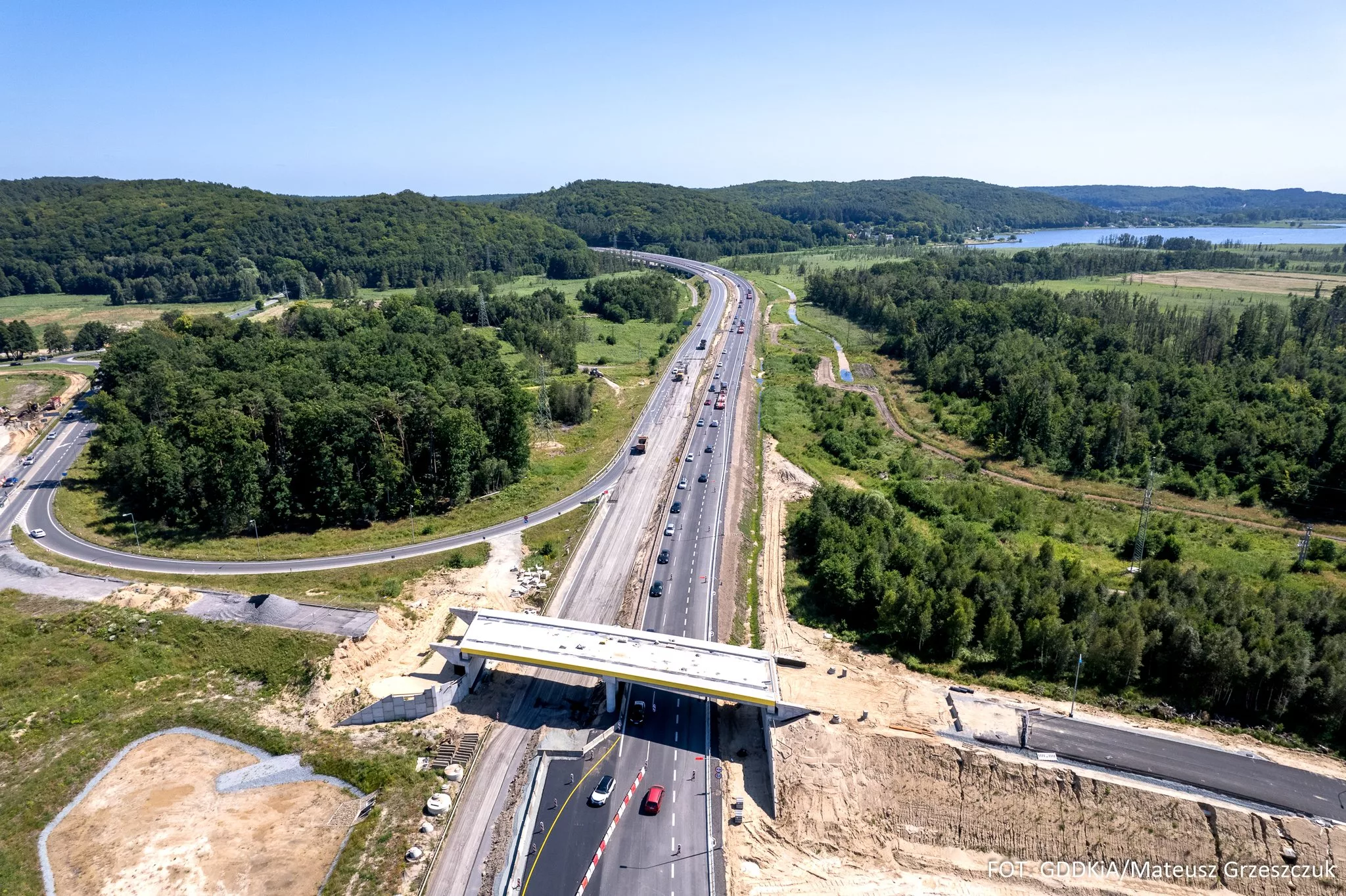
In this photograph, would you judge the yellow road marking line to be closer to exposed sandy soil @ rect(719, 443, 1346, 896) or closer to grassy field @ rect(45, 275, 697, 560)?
exposed sandy soil @ rect(719, 443, 1346, 896)

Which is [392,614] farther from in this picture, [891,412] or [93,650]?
[891,412]

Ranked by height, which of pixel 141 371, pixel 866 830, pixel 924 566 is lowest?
pixel 866 830

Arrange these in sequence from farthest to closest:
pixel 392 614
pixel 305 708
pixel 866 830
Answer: pixel 392 614 < pixel 305 708 < pixel 866 830

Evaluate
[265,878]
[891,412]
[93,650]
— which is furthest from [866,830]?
[891,412]

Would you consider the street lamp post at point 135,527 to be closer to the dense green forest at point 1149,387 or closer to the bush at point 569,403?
the bush at point 569,403

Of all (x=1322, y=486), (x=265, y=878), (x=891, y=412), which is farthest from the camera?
(x=891, y=412)

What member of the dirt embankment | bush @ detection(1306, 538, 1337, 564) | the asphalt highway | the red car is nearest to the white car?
the asphalt highway

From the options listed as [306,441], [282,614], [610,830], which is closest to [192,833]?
[282,614]

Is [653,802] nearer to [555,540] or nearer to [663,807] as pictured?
[663,807]
